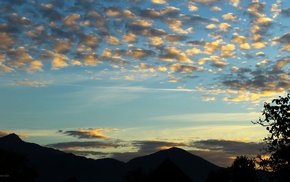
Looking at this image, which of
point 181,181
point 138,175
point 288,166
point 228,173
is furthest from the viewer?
point 138,175

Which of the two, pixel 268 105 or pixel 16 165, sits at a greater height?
pixel 268 105

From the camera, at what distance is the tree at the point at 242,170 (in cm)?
9729

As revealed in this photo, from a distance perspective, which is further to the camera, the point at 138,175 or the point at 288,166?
the point at 138,175

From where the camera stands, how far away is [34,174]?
311 ft

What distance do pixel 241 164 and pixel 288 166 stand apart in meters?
67.0

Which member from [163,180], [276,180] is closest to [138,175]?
[163,180]

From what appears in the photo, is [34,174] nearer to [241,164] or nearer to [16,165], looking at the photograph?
[16,165]

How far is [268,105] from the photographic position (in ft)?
133

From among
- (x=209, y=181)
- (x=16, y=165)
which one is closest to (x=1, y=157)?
(x=16, y=165)

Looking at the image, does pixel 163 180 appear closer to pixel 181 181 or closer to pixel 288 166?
pixel 181 181

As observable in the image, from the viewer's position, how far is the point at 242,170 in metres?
102

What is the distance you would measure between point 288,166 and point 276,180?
5.92 feet

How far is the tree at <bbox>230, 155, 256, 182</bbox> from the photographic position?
319 ft

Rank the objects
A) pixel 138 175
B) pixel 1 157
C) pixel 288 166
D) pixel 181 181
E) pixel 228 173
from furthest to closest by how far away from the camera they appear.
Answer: pixel 138 175 < pixel 228 173 < pixel 1 157 < pixel 181 181 < pixel 288 166
